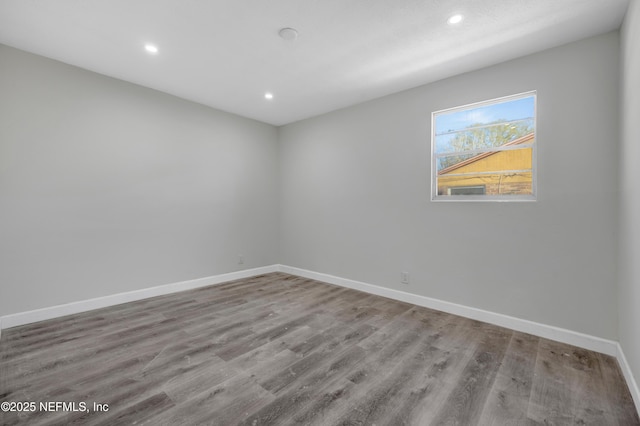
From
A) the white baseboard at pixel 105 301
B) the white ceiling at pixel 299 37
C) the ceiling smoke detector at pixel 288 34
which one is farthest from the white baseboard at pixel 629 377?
the white baseboard at pixel 105 301

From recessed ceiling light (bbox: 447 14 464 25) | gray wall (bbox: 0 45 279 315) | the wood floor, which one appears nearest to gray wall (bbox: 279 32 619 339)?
the wood floor

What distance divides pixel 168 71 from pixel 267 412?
11.6 ft

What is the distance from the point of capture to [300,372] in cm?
202

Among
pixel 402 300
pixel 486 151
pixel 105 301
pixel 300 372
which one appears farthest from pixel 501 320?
pixel 105 301

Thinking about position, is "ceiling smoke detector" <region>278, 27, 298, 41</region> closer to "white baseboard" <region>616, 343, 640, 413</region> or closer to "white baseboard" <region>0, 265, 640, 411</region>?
"white baseboard" <region>0, 265, 640, 411</region>

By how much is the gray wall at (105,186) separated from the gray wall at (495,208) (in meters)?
1.70

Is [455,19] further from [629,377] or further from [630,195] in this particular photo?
[629,377]

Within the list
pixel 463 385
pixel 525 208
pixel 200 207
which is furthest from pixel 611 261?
pixel 200 207

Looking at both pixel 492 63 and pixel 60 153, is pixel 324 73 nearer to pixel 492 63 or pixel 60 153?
pixel 492 63

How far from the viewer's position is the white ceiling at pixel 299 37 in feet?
7.08

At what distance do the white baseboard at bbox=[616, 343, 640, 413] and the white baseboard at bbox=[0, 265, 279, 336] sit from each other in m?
4.47

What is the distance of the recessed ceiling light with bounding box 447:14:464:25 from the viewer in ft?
7.33

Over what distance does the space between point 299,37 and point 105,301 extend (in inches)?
144

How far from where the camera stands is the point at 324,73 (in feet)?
10.6
